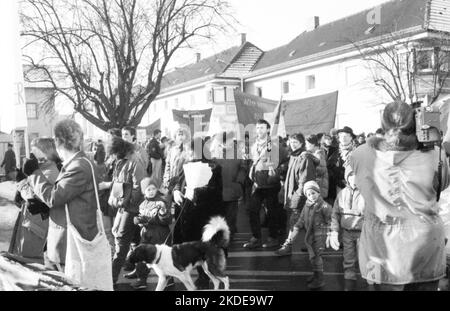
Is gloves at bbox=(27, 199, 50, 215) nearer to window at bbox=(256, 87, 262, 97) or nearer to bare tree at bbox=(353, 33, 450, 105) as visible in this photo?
window at bbox=(256, 87, 262, 97)

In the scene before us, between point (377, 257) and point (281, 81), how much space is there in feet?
24.6

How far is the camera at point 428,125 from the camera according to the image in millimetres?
2648

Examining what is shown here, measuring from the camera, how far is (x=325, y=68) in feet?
40.4

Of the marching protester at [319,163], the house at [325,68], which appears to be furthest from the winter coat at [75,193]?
the marching protester at [319,163]

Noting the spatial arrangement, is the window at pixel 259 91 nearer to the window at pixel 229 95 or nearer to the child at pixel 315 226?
the window at pixel 229 95

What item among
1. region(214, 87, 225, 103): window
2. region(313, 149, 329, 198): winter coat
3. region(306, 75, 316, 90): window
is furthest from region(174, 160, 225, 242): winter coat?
region(306, 75, 316, 90): window

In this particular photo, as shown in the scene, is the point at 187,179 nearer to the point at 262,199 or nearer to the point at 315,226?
the point at 315,226

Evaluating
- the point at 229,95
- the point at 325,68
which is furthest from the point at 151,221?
the point at 325,68

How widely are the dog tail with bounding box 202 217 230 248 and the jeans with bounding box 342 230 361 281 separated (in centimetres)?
125

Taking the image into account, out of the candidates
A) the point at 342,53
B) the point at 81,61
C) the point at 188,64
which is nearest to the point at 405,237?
the point at 188,64

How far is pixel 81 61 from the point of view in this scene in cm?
698

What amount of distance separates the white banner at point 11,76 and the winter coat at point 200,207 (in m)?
1.53
